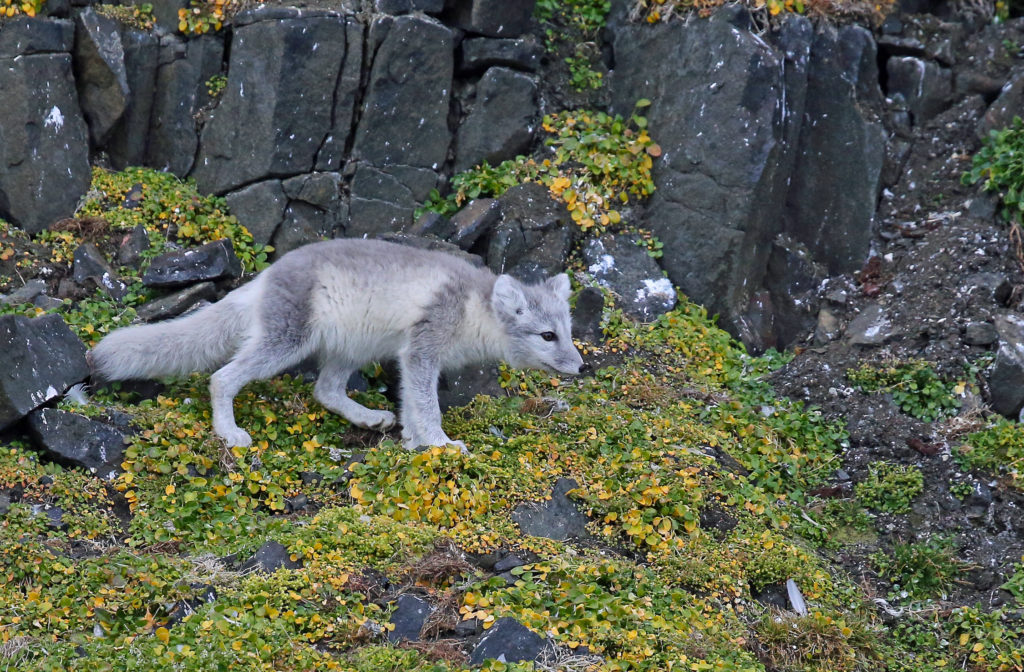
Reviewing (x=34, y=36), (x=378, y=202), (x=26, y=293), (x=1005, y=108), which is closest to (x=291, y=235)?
(x=378, y=202)

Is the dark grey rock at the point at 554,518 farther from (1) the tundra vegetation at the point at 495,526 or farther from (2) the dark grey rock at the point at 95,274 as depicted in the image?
(2) the dark grey rock at the point at 95,274

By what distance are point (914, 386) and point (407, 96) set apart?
6052 mm

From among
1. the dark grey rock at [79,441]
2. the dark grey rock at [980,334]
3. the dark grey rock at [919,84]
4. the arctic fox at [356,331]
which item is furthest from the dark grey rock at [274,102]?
the dark grey rock at [980,334]

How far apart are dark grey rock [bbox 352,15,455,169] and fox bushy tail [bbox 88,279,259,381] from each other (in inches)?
125

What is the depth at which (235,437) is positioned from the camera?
27.0ft

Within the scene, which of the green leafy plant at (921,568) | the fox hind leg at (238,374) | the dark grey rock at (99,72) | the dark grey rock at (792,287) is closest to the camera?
the green leafy plant at (921,568)

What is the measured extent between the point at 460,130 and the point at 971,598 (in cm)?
705

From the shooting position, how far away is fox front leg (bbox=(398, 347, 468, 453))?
28.0 feet

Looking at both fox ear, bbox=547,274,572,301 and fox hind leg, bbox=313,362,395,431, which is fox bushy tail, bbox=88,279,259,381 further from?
fox ear, bbox=547,274,572,301

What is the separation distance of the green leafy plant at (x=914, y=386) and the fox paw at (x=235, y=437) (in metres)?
5.79

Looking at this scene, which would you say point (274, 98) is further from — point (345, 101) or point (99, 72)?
point (99, 72)

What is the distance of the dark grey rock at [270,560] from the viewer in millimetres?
6879

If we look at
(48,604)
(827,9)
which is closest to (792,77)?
(827,9)

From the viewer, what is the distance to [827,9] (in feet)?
39.1
